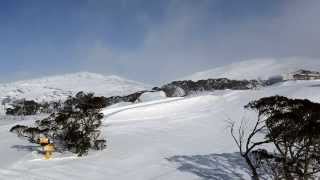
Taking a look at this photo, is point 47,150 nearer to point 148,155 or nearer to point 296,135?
point 148,155

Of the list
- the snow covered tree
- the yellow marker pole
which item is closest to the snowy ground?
the yellow marker pole

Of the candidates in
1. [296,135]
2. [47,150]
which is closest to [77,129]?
[47,150]

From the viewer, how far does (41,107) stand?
386ft

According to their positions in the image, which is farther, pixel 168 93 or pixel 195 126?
pixel 168 93

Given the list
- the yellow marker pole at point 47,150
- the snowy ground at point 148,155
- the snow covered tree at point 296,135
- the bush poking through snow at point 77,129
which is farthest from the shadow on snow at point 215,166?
the yellow marker pole at point 47,150

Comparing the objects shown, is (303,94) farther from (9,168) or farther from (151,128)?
(9,168)

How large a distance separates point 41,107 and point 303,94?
78871 mm

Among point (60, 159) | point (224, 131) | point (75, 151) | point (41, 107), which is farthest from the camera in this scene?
point (41, 107)

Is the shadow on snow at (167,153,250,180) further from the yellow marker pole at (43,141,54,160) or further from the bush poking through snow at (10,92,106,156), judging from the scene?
the yellow marker pole at (43,141,54,160)

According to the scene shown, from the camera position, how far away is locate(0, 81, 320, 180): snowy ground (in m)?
21.7

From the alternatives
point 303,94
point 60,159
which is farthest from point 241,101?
point 60,159

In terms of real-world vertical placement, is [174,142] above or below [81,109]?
below

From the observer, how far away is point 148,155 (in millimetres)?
26328

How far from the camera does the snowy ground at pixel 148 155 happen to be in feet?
71.1
